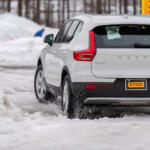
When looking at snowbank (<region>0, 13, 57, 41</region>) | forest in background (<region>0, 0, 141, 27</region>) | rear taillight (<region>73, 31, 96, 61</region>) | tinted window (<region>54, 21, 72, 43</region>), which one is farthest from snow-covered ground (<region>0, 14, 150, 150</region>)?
forest in background (<region>0, 0, 141, 27</region>)

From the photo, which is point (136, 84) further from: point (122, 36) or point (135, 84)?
point (122, 36)

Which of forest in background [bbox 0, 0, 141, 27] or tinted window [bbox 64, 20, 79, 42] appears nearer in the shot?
tinted window [bbox 64, 20, 79, 42]

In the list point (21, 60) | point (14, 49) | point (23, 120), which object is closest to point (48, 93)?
point (23, 120)

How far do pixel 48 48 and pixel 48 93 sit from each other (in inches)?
37.9

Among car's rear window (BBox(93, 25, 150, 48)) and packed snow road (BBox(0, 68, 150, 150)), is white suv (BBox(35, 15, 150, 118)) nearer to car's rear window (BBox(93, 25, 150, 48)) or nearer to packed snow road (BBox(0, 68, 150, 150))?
car's rear window (BBox(93, 25, 150, 48))

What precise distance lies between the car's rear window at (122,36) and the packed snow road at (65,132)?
3.76 ft

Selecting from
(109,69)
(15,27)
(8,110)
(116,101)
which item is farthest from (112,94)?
(15,27)

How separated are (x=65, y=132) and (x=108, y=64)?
1.66 m

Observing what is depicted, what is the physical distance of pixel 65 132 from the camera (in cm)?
732

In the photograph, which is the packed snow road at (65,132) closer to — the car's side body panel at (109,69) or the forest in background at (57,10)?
the car's side body panel at (109,69)

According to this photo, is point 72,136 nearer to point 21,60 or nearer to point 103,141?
point 103,141

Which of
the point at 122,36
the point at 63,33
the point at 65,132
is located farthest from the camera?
the point at 63,33

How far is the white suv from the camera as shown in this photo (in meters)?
8.55

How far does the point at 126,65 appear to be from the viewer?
28.2 feet
